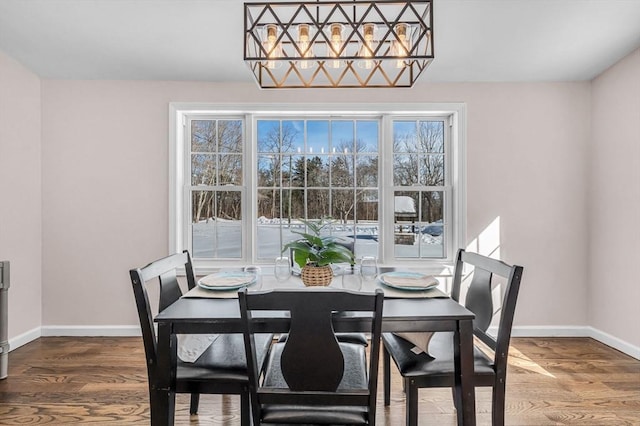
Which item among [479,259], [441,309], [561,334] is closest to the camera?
[441,309]

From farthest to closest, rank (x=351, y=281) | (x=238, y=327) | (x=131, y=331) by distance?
(x=131, y=331), (x=351, y=281), (x=238, y=327)

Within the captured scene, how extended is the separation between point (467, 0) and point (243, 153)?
2.19 meters

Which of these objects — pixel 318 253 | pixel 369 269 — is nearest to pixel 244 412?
pixel 318 253

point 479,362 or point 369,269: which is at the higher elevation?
point 369,269

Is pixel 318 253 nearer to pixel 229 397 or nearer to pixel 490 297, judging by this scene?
pixel 490 297

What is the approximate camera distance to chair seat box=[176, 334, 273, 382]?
5.19ft

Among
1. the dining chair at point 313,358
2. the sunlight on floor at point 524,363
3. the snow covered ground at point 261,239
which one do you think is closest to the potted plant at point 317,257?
the dining chair at point 313,358

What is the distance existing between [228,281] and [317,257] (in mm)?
477

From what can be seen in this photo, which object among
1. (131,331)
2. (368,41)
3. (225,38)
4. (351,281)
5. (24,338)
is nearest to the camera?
(368,41)

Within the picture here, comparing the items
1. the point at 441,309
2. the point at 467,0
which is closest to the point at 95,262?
the point at 441,309

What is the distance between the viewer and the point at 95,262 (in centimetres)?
336

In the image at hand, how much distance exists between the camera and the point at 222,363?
65.6 inches

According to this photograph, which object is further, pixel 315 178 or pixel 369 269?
pixel 315 178

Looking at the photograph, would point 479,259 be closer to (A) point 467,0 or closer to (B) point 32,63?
(A) point 467,0
